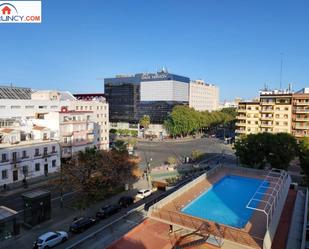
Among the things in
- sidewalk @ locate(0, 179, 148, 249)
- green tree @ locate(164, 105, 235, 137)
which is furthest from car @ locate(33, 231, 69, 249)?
green tree @ locate(164, 105, 235, 137)

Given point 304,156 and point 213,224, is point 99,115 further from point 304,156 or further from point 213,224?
point 213,224

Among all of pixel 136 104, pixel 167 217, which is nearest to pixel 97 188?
pixel 167 217

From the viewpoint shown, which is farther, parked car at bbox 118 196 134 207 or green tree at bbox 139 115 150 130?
green tree at bbox 139 115 150 130

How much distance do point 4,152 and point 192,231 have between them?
34735 millimetres

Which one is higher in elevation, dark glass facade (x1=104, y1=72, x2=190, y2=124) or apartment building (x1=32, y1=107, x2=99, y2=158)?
dark glass facade (x1=104, y1=72, x2=190, y2=124)

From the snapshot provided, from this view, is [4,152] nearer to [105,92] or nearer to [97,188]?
[97,188]

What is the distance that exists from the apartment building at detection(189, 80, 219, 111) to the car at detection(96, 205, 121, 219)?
104m

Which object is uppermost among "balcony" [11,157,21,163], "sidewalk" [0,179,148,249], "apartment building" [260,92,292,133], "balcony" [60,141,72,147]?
"apartment building" [260,92,292,133]

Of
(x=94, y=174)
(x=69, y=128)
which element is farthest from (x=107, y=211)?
(x=69, y=128)

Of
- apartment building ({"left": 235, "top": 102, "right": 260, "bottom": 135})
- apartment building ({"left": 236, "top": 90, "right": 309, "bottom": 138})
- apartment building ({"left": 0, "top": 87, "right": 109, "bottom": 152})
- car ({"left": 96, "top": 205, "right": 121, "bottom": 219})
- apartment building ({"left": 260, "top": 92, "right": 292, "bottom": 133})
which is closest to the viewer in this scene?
car ({"left": 96, "top": 205, "right": 121, "bottom": 219})

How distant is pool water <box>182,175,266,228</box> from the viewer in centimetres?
2609

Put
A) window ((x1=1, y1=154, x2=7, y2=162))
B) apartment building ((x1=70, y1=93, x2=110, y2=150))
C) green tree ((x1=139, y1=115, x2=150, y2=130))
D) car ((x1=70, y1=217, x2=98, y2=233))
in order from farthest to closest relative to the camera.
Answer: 1. green tree ((x1=139, y1=115, x2=150, y2=130))
2. apartment building ((x1=70, y1=93, x2=110, y2=150))
3. window ((x1=1, y1=154, x2=7, y2=162))
4. car ((x1=70, y1=217, x2=98, y2=233))

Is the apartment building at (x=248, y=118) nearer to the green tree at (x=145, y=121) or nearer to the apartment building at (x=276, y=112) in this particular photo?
the apartment building at (x=276, y=112)

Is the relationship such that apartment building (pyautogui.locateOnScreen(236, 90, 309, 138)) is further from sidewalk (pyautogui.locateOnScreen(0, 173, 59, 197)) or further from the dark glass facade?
sidewalk (pyautogui.locateOnScreen(0, 173, 59, 197))
